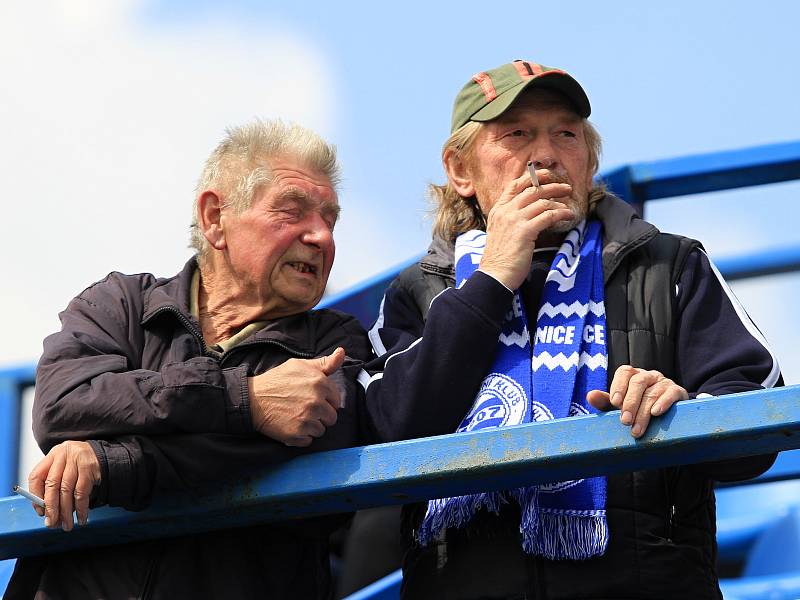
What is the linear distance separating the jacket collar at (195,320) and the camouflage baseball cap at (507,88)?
2.02 ft

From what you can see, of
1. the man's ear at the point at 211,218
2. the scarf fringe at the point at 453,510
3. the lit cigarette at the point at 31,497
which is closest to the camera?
the lit cigarette at the point at 31,497

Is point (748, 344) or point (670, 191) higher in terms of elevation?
point (670, 191)

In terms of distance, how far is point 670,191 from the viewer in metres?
4.29

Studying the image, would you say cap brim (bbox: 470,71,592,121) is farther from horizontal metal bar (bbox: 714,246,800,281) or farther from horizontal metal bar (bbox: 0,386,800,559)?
horizontal metal bar (bbox: 714,246,800,281)

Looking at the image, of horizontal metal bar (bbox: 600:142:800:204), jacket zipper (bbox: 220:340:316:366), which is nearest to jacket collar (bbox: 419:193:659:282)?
jacket zipper (bbox: 220:340:316:366)

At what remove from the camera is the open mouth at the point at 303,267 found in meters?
3.30

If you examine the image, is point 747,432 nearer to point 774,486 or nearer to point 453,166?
point 453,166

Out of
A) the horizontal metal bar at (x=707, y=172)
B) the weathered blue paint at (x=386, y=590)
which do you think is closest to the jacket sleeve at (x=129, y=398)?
the weathered blue paint at (x=386, y=590)

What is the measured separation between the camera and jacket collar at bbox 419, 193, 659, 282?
10.1 feet

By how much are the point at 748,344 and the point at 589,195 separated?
60 cm

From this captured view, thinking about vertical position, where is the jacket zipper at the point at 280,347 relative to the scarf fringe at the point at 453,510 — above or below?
above

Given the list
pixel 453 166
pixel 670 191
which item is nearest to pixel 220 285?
pixel 453 166

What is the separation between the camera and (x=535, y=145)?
10.8 ft

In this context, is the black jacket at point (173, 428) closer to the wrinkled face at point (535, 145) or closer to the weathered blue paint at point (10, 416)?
the wrinkled face at point (535, 145)
